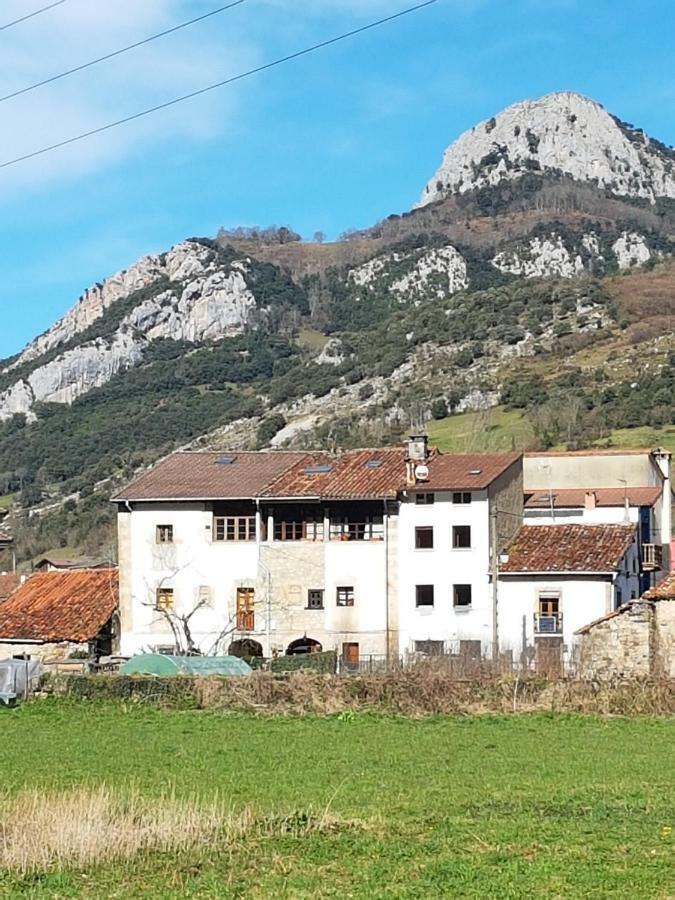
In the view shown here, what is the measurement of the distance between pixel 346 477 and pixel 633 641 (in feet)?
58.9

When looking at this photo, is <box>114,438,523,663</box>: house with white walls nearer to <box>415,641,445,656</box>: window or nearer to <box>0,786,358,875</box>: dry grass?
<box>415,641,445,656</box>: window

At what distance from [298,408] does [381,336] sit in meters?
29.5

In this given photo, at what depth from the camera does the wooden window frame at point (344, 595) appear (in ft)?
186

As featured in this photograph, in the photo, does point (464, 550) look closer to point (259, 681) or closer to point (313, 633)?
point (313, 633)

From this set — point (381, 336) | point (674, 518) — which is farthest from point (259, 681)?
point (381, 336)

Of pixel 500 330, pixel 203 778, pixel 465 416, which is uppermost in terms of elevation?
pixel 500 330

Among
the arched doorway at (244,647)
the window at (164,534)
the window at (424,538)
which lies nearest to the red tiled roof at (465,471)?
the window at (424,538)

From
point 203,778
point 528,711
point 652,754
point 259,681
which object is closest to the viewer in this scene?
point 203,778

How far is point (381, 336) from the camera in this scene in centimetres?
17912

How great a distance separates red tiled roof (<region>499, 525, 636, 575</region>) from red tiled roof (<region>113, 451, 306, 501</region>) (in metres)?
11.0

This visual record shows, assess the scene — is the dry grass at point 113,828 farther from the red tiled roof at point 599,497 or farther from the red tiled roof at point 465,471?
the red tiled roof at point 599,497

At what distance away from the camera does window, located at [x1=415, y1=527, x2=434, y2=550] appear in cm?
5628

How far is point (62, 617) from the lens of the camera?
188 ft

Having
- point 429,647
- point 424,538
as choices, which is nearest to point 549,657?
point 429,647
